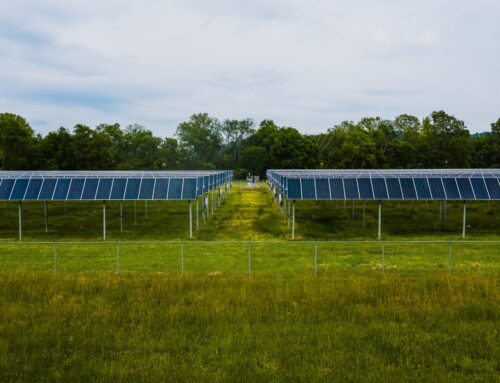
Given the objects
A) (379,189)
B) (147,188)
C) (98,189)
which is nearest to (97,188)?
(98,189)

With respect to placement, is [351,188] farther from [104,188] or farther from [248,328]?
[248,328]

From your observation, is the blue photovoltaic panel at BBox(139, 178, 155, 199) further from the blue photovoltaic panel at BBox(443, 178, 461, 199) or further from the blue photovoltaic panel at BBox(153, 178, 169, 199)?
the blue photovoltaic panel at BBox(443, 178, 461, 199)

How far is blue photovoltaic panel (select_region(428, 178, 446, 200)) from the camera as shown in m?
33.7

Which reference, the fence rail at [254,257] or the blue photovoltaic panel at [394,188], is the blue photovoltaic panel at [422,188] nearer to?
the blue photovoltaic panel at [394,188]

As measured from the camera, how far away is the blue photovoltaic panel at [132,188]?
109 feet

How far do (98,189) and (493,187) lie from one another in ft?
91.5

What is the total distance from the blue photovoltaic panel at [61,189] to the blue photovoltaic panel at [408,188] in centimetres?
2354

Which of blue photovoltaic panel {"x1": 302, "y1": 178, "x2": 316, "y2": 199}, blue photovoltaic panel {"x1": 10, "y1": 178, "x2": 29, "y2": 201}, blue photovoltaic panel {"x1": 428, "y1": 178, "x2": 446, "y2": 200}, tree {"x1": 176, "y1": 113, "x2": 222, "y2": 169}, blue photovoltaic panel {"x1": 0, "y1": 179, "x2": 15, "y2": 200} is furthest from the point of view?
tree {"x1": 176, "y1": 113, "x2": 222, "y2": 169}

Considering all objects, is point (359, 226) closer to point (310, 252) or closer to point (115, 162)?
point (310, 252)

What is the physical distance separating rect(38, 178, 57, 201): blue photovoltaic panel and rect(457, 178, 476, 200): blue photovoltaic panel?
93.7ft

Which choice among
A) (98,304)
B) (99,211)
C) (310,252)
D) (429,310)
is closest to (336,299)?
(429,310)

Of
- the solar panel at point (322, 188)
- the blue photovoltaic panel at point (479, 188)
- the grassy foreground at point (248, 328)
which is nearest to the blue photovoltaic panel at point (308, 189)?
the solar panel at point (322, 188)

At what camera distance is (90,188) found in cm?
3378

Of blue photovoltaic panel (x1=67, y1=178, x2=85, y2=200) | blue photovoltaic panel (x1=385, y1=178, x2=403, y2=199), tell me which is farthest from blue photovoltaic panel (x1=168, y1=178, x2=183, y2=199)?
blue photovoltaic panel (x1=385, y1=178, x2=403, y2=199)
